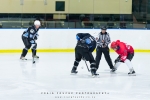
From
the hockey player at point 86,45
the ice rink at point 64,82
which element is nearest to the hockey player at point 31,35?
the ice rink at point 64,82

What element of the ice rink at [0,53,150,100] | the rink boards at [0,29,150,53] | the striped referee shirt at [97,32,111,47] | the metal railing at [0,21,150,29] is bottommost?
the ice rink at [0,53,150,100]

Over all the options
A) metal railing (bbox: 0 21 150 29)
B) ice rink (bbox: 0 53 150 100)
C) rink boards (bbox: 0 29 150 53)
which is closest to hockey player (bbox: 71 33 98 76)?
ice rink (bbox: 0 53 150 100)

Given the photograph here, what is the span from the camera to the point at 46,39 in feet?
39.2

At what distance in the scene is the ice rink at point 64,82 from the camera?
19.8ft

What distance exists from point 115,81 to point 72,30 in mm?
5057

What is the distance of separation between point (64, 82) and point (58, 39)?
4.91 m

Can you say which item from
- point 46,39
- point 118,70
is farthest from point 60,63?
point 46,39

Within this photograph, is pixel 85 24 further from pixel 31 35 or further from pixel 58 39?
pixel 31 35

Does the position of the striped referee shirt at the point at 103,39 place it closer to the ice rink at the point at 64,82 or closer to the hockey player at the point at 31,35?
the ice rink at the point at 64,82

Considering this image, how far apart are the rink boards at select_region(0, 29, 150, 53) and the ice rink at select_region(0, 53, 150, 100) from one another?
1.53 metres

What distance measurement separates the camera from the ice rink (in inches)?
238

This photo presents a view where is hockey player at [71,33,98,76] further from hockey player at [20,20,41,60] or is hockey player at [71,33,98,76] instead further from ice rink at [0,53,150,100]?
hockey player at [20,20,41,60]

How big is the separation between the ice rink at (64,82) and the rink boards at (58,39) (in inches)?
60.2

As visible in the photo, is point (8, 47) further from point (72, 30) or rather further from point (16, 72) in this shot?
point (16, 72)
